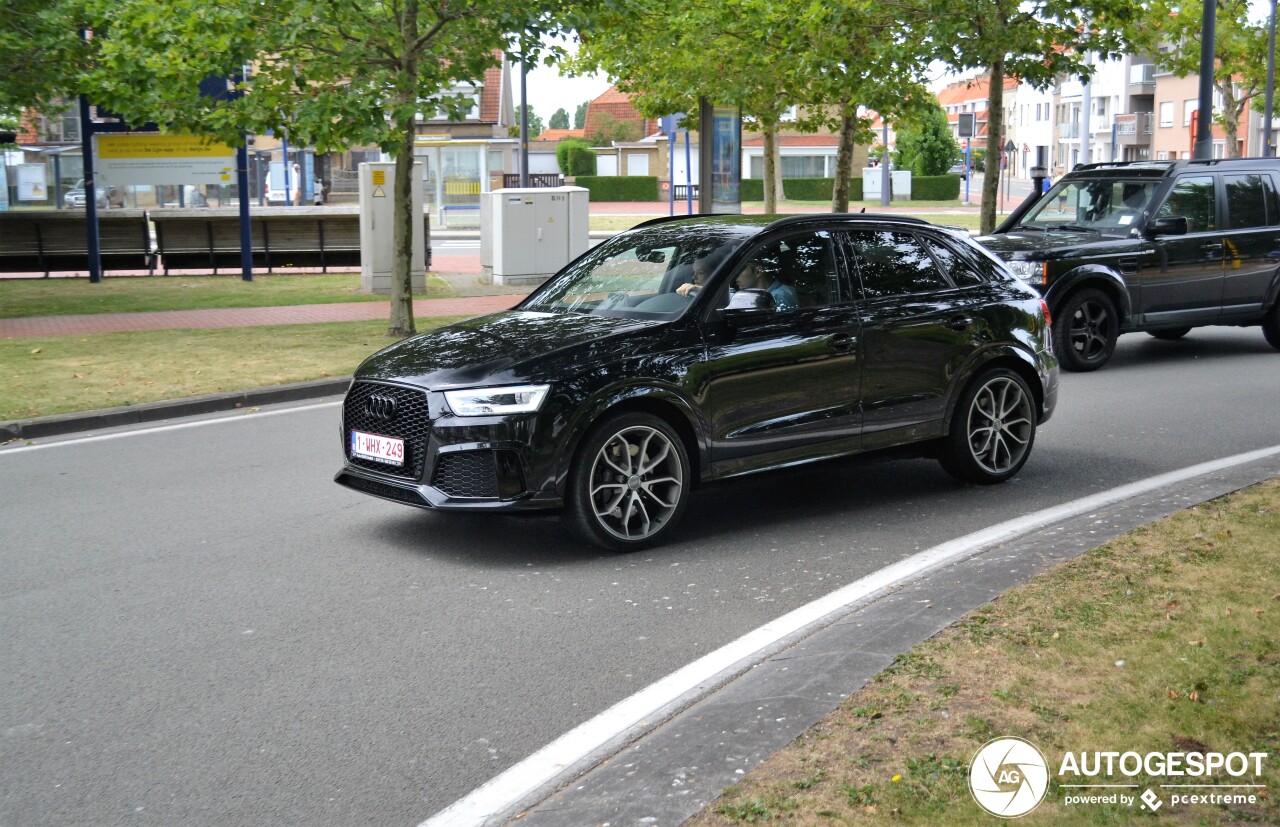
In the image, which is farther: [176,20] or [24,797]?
[176,20]

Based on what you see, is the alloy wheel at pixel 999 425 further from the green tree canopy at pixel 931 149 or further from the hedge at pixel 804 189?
the green tree canopy at pixel 931 149

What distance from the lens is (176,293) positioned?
21656 millimetres

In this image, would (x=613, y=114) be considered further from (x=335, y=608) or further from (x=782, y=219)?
(x=335, y=608)

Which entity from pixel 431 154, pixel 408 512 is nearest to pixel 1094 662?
pixel 408 512

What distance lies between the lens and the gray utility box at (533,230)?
2283 cm

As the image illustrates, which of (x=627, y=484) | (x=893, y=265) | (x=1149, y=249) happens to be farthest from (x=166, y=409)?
(x=1149, y=249)

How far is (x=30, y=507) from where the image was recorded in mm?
8281

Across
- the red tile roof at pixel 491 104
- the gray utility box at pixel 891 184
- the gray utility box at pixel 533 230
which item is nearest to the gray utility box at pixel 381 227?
the gray utility box at pixel 533 230

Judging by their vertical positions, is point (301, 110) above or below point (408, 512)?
above

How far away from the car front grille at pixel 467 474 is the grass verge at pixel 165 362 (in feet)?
18.4

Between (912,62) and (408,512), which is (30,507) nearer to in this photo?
(408,512)

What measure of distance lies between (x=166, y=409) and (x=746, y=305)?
6150 millimetres

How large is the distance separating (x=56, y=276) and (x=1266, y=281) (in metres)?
20.0

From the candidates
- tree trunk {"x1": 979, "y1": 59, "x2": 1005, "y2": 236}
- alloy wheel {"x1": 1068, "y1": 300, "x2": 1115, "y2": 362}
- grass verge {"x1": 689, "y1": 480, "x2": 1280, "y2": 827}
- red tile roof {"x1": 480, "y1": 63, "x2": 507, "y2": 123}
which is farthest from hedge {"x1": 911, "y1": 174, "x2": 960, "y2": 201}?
grass verge {"x1": 689, "y1": 480, "x2": 1280, "y2": 827}
